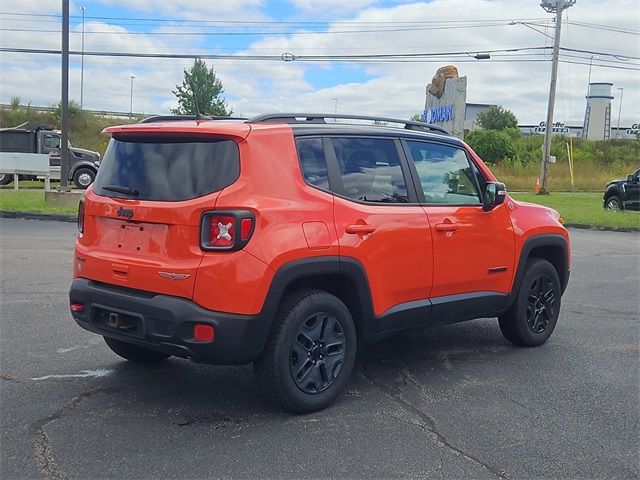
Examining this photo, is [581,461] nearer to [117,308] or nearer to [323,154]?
[323,154]

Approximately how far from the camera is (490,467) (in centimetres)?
370

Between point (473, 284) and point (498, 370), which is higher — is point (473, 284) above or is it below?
above

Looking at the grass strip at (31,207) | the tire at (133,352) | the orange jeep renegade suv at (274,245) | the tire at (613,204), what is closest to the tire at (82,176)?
the grass strip at (31,207)

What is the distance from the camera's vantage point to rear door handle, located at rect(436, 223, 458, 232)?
16.5ft

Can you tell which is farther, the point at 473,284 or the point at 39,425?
the point at 473,284

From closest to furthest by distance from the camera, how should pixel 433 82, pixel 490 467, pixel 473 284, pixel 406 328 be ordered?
pixel 490 467 → pixel 406 328 → pixel 473 284 → pixel 433 82

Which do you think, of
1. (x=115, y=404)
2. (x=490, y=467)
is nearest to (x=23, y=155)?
(x=115, y=404)

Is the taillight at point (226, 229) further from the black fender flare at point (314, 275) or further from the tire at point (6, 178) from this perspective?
the tire at point (6, 178)

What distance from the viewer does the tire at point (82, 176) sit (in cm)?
2711

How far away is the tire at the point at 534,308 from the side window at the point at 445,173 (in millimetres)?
987

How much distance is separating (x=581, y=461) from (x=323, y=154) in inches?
96.0

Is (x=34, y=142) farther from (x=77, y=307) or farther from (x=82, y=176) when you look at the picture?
(x=77, y=307)

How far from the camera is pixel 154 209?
13.5ft

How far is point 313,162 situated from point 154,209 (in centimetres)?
108
